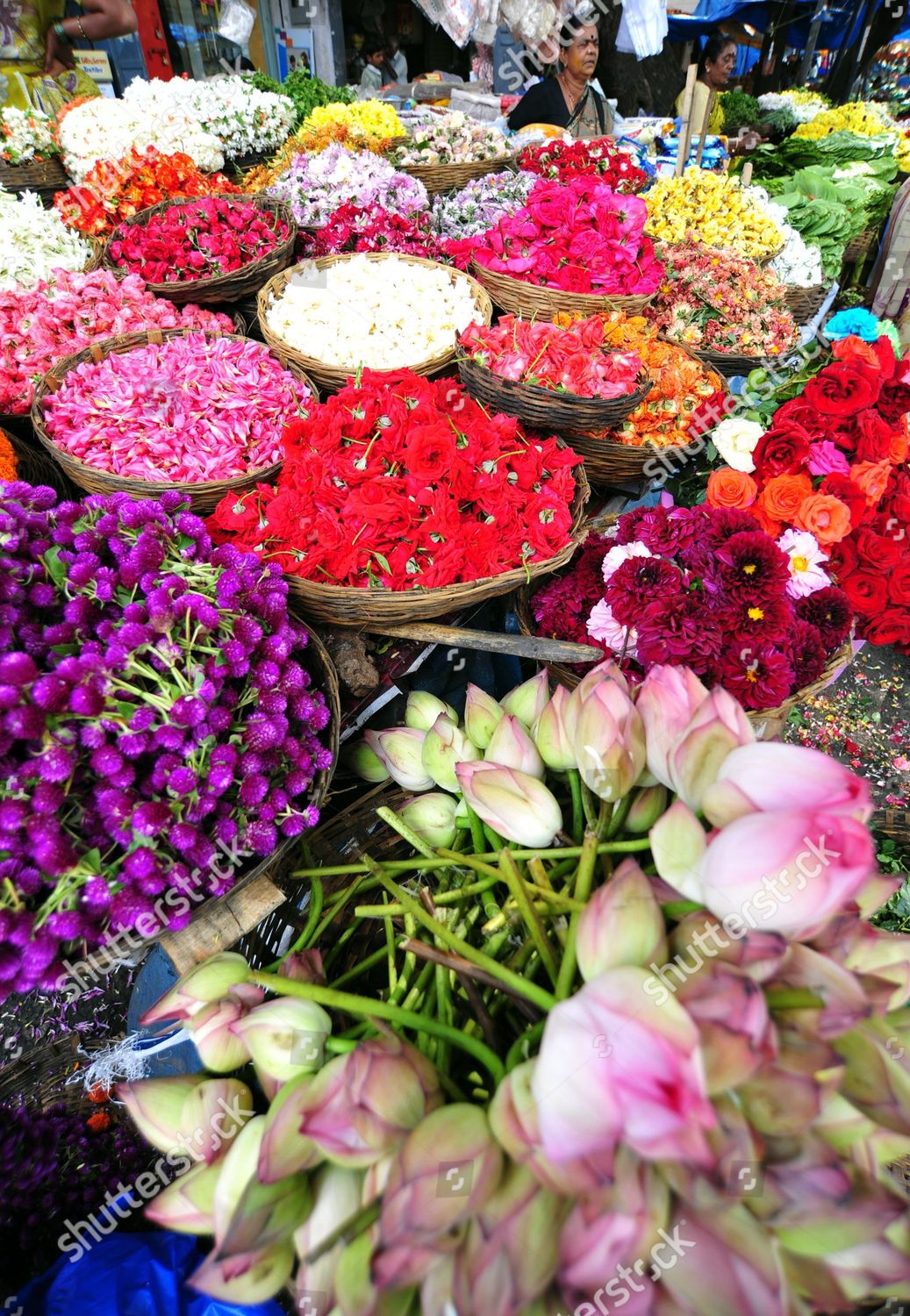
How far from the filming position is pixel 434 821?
1.10 meters

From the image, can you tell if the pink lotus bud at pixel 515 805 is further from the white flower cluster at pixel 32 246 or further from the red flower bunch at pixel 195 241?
the white flower cluster at pixel 32 246

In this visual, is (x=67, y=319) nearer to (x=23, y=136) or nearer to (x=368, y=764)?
(x=368, y=764)

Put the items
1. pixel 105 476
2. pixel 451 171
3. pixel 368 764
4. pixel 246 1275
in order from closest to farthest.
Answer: pixel 246 1275 < pixel 368 764 < pixel 105 476 < pixel 451 171

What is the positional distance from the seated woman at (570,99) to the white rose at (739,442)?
3.67m

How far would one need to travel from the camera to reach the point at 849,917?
73 cm

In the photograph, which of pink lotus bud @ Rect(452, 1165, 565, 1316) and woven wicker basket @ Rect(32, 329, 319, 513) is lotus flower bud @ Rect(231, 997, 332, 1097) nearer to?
pink lotus bud @ Rect(452, 1165, 565, 1316)

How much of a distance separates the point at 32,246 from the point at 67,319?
2.54 feet

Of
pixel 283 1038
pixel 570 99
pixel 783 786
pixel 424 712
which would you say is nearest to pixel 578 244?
pixel 424 712

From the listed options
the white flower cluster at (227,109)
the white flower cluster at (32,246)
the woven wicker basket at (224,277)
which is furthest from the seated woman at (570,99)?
the white flower cluster at (32,246)

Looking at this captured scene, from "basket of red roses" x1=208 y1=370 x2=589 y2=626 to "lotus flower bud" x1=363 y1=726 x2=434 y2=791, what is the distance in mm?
391

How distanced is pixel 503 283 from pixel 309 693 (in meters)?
1.92

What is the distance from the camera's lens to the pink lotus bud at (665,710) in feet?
2.78

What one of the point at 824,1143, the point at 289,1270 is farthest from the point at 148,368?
the point at 824,1143

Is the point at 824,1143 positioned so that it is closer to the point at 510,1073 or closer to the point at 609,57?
the point at 510,1073
